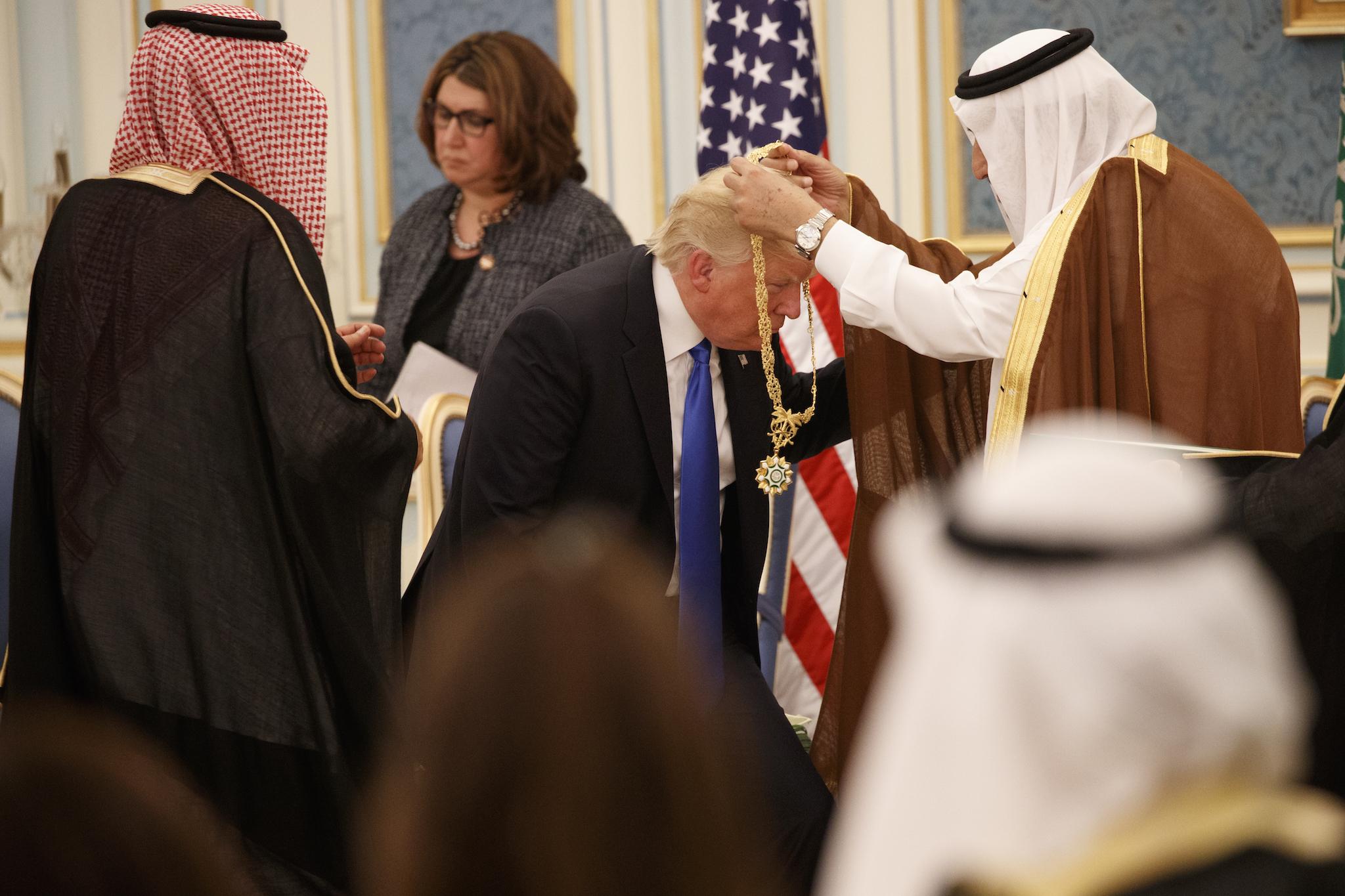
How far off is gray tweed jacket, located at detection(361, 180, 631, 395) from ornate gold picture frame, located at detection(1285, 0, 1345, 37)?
7.42 feet

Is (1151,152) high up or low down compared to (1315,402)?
up

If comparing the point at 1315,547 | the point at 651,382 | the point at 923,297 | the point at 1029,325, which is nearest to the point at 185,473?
the point at 651,382

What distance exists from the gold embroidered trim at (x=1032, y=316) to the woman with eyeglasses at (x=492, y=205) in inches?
60.3

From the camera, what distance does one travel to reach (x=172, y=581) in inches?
85.3

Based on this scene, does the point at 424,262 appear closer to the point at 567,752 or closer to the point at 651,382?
the point at 651,382

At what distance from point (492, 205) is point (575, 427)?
152 cm

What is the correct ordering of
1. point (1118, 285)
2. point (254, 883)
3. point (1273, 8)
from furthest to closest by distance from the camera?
point (1273, 8) → point (1118, 285) → point (254, 883)

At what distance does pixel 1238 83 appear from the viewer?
449 centimetres

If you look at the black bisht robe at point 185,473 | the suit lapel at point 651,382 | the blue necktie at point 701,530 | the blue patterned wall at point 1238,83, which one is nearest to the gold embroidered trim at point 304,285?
the black bisht robe at point 185,473

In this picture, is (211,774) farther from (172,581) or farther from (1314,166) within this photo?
(1314,166)

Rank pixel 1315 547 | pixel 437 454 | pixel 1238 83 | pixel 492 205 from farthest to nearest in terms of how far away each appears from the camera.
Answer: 1. pixel 1238 83
2. pixel 492 205
3. pixel 437 454
4. pixel 1315 547

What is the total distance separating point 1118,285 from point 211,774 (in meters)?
1.62

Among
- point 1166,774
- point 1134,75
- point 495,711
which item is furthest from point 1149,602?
point 1134,75

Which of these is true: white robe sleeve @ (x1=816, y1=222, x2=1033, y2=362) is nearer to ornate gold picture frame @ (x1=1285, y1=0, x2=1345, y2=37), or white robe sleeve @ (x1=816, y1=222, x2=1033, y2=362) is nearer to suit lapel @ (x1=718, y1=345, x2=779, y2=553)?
suit lapel @ (x1=718, y1=345, x2=779, y2=553)
